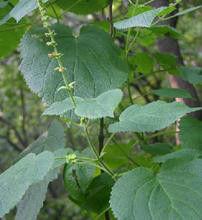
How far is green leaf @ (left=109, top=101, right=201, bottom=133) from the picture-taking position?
2.65 ft

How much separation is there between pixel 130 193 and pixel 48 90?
0.31 metres

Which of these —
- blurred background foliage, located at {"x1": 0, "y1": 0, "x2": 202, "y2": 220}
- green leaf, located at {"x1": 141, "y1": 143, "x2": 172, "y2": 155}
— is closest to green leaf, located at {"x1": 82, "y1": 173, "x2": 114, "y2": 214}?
green leaf, located at {"x1": 141, "y1": 143, "x2": 172, "y2": 155}

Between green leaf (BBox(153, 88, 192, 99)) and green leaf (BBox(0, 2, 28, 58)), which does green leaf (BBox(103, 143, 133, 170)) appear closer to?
green leaf (BBox(153, 88, 192, 99))

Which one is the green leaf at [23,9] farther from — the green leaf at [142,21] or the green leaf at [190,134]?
the green leaf at [190,134]

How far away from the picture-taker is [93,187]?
3.60 feet

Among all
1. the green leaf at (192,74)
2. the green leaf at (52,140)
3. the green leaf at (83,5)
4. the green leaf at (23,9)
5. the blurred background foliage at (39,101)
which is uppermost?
the green leaf at (23,9)

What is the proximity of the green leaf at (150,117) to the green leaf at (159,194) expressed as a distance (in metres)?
0.09

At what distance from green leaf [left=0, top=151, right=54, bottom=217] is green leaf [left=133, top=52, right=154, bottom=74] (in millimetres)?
617

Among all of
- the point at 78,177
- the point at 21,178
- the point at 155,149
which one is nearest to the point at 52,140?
the point at 78,177

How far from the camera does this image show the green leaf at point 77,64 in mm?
995

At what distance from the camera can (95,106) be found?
758 millimetres

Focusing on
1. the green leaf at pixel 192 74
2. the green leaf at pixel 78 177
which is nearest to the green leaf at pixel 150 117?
the green leaf at pixel 78 177

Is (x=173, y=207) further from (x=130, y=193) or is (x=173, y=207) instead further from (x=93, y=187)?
(x=93, y=187)

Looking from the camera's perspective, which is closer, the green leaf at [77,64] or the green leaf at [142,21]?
the green leaf at [142,21]
